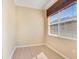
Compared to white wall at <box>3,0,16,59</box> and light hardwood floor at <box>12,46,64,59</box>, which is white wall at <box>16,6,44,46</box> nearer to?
light hardwood floor at <box>12,46,64,59</box>

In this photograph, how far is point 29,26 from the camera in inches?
173

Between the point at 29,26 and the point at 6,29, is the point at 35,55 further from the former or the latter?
the point at 29,26

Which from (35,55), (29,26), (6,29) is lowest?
(35,55)

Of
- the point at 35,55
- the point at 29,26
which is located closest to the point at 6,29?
the point at 35,55

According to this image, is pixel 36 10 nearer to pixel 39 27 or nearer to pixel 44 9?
pixel 44 9

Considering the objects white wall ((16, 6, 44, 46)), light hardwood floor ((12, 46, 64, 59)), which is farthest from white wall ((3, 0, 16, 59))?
white wall ((16, 6, 44, 46))

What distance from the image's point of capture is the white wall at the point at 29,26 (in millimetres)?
4163

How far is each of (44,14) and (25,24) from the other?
1382 millimetres

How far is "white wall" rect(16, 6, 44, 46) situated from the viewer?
416cm

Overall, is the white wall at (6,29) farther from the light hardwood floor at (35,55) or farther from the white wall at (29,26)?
the white wall at (29,26)

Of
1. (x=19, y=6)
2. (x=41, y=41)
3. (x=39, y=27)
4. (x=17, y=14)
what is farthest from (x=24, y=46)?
(x=19, y=6)

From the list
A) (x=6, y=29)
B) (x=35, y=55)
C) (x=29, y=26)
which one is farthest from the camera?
(x=29, y=26)

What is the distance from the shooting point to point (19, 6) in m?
4.17

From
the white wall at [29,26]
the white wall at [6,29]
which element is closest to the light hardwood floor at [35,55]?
the white wall at [6,29]
